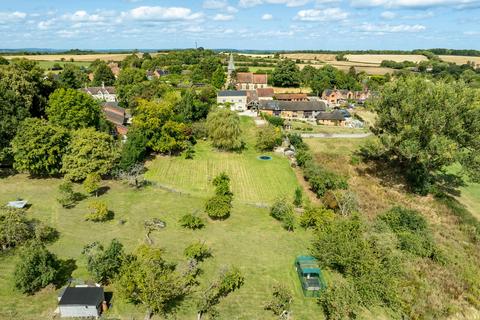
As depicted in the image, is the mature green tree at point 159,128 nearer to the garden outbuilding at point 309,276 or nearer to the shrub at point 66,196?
the shrub at point 66,196

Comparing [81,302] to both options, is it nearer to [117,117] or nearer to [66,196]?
[66,196]

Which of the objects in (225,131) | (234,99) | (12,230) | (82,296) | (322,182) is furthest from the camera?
(234,99)

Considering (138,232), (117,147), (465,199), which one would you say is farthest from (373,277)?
(117,147)

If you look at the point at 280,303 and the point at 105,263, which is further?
the point at 105,263

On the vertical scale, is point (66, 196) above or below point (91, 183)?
below

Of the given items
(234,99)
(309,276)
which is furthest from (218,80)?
(309,276)

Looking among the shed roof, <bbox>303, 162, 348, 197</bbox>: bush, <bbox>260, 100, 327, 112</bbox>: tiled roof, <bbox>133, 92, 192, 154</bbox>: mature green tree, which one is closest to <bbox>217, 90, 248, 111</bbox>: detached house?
<bbox>260, 100, 327, 112</bbox>: tiled roof

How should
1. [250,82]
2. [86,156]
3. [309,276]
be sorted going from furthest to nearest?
[250,82] → [86,156] → [309,276]

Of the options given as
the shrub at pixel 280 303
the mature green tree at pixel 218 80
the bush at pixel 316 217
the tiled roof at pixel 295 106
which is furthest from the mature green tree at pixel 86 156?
the mature green tree at pixel 218 80
